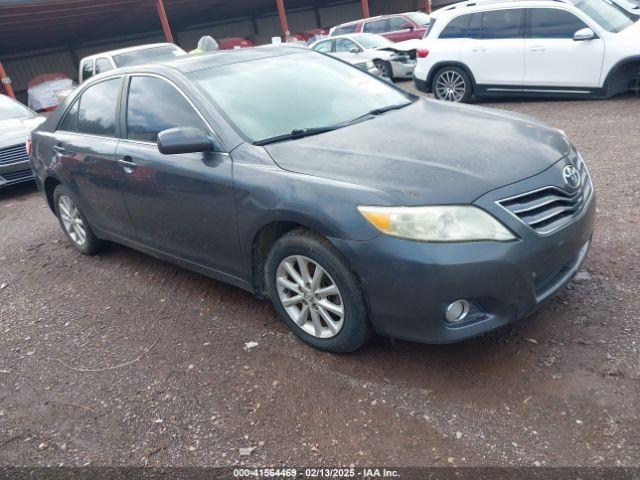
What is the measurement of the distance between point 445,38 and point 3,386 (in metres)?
8.65

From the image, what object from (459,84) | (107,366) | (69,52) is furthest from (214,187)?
(69,52)

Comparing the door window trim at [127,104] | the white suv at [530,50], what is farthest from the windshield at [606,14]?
the door window trim at [127,104]

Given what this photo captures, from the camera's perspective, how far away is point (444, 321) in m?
2.68

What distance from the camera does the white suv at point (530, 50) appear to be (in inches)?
313

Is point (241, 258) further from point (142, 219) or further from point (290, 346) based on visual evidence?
point (142, 219)

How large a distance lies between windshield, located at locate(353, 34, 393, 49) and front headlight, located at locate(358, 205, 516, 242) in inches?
504

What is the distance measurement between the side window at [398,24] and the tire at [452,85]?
337 inches

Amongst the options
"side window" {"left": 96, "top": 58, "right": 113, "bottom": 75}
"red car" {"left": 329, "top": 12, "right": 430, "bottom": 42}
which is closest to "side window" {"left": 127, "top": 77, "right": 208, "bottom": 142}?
"side window" {"left": 96, "top": 58, "right": 113, "bottom": 75}

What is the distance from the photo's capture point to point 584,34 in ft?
25.9

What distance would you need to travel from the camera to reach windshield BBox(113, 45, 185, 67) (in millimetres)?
11180

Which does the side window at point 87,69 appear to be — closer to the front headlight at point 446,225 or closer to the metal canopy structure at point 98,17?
the metal canopy structure at point 98,17

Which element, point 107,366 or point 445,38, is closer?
point 107,366

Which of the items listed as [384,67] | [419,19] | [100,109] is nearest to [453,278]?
[100,109]

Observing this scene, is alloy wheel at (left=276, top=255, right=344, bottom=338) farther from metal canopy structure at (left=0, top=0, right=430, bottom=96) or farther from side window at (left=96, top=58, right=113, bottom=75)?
metal canopy structure at (left=0, top=0, right=430, bottom=96)
